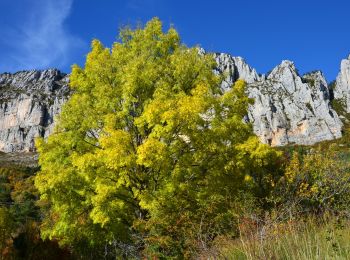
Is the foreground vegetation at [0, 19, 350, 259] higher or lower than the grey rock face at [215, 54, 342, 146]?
lower

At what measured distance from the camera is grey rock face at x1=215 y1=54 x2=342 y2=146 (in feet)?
541

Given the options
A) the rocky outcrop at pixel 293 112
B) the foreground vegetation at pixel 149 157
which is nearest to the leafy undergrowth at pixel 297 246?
the foreground vegetation at pixel 149 157

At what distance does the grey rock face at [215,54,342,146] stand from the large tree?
14615cm

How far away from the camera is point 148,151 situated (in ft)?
42.0

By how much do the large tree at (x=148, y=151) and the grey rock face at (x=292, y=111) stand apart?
146 m

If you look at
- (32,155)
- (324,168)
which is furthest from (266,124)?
(324,168)

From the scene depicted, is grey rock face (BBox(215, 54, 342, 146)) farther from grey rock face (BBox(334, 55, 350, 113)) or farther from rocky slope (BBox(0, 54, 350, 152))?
grey rock face (BBox(334, 55, 350, 113))

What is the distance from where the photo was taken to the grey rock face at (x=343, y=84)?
18575cm

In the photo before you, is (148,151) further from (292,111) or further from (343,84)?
(343,84)

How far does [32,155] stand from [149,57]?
165 m

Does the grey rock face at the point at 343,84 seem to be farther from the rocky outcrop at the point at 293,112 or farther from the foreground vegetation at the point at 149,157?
the foreground vegetation at the point at 149,157

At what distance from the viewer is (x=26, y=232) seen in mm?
18250

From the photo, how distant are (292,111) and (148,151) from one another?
552 feet

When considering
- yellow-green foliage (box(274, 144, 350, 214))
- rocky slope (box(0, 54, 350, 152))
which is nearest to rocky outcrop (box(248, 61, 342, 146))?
rocky slope (box(0, 54, 350, 152))
